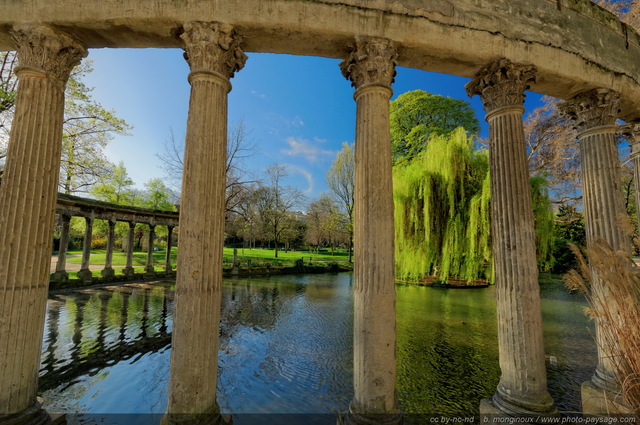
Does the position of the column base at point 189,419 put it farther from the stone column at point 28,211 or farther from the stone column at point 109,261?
the stone column at point 109,261

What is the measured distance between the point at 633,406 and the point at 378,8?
18.1 ft

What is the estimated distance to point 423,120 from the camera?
2573 cm

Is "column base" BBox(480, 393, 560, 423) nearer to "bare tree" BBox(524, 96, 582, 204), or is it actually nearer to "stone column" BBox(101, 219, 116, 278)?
"bare tree" BBox(524, 96, 582, 204)

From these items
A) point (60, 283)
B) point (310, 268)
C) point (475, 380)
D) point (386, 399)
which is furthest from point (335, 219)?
point (386, 399)

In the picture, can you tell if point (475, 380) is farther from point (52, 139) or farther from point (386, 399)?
point (52, 139)

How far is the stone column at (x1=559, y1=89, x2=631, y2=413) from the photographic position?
4773mm

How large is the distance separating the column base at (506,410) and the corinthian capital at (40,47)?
7.88 metres

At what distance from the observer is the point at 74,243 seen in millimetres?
35031

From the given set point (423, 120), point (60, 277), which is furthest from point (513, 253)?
point (423, 120)

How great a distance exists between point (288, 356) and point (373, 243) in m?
4.50

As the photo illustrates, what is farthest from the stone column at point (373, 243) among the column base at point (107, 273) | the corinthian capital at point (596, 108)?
the column base at point (107, 273)

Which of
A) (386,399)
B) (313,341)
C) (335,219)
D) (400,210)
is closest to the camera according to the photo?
(386,399)

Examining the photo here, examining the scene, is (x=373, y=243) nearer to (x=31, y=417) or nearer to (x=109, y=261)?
(x=31, y=417)

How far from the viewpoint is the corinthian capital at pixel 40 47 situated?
4.13m
